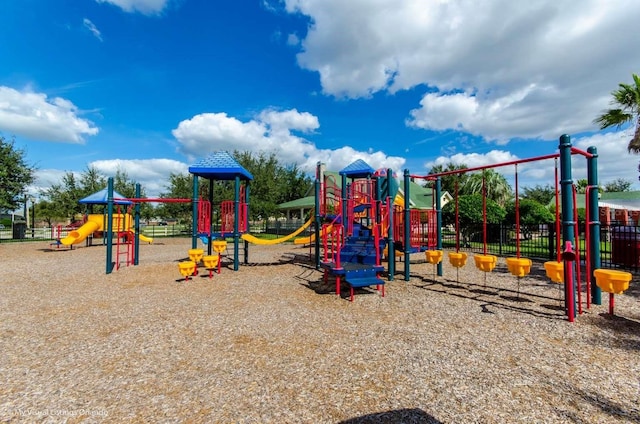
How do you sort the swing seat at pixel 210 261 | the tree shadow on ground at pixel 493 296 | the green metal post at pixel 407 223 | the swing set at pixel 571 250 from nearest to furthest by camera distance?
1. the swing set at pixel 571 250
2. the tree shadow on ground at pixel 493 296
3. the green metal post at pixel 407 223
4. the swing seat at pixel 210 261

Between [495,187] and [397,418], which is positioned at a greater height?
[495,187]

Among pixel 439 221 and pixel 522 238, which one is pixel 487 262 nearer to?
pixel 439 221

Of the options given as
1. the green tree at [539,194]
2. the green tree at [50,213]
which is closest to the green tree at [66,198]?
the green tree at [50,213]

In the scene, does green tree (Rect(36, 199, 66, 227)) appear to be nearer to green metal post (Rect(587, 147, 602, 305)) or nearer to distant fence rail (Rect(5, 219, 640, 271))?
distant fence rail (Rect(5, 219, 640, 271))

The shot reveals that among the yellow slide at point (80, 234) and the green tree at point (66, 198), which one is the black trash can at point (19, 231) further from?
the yellow slide at point (80, 234)

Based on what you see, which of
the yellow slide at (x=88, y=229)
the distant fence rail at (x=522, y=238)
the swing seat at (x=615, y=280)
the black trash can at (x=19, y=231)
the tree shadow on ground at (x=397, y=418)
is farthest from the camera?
the black trash can at (x=19, y=231)

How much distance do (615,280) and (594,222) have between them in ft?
5.35

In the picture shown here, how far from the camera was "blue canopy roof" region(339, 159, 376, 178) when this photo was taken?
11680mm

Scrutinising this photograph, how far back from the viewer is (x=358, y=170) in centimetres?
1177

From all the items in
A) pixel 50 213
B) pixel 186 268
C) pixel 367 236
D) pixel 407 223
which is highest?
pixel 50 213

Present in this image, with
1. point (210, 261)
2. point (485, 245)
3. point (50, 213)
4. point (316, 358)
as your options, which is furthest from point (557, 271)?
point (50, 213)

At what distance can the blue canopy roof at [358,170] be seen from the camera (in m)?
11.7

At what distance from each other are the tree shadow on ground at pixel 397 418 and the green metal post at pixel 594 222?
17.5 feet

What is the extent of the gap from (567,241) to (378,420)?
14.9ft
